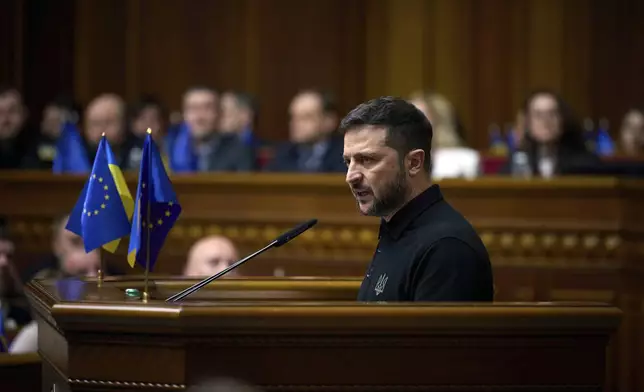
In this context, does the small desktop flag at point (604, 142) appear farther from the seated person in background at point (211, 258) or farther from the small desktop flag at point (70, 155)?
the seated person in background at point (211, 258)

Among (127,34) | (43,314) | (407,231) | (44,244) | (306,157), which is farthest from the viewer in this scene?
(127,34)

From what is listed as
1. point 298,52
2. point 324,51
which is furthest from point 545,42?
point 298,52

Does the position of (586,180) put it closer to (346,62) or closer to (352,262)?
(352,262)

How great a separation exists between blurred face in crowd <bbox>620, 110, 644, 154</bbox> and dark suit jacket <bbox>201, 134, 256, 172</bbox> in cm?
369

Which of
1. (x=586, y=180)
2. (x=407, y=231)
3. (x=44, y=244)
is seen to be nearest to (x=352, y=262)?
(x=586, y=180)

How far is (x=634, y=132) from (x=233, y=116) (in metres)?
3.53

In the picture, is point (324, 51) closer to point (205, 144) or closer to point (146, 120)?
point (146, 120)

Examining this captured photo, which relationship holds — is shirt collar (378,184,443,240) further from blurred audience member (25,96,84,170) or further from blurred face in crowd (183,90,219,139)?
blurred audience member (25,96,84,170)

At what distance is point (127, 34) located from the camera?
1175 centimetres

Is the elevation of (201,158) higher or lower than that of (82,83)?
lower

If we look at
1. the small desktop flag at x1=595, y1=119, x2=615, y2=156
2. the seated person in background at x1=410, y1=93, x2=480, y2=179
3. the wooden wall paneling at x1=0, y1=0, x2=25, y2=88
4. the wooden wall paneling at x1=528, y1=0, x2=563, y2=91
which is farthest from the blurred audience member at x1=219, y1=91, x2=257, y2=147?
the wooden wall paneling at x1=528, y1=0, x2=563, y2=91

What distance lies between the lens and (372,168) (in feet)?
10.5

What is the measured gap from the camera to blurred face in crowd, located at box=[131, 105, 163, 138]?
29.8 feet

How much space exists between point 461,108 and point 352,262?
4994mm
